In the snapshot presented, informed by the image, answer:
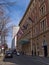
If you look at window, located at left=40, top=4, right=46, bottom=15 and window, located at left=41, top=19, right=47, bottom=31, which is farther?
window, located at left=40, top=4, right=46, bottom=15

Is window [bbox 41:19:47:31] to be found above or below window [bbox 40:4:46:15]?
below

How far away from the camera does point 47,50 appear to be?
200 feet

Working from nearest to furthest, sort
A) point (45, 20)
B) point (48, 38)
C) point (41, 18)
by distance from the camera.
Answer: point (48, 38) < point (45, 20) < point (41, 18)

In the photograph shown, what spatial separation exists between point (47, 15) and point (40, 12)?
10.0 m

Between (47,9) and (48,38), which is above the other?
(47,9)

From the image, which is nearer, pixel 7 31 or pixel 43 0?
pixel 7 31

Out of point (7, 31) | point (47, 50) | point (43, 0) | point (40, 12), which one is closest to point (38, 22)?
point (40, 12)

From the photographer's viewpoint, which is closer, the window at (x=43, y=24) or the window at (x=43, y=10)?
the window at (x=43, y=24)

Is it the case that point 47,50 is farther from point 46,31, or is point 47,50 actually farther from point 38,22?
point 38,22

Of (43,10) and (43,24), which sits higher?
(43,10)

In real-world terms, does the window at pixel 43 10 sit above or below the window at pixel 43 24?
above

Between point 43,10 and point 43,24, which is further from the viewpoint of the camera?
point 43,10

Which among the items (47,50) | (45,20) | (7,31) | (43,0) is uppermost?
(43,0)

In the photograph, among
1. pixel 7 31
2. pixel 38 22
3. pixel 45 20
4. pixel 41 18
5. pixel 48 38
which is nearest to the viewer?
pixel 7 31
